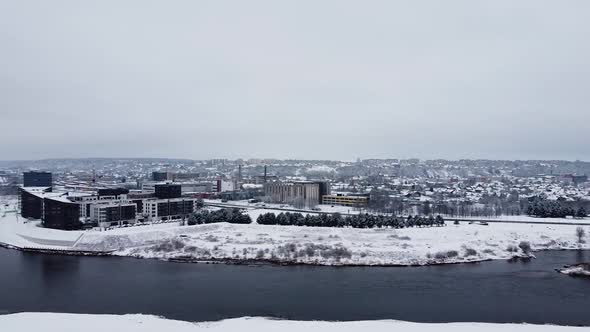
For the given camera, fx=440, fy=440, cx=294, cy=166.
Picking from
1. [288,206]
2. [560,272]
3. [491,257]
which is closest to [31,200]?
[288,206]

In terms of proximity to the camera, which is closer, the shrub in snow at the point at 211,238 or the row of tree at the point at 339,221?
the shrub in snow at the point at 211,238

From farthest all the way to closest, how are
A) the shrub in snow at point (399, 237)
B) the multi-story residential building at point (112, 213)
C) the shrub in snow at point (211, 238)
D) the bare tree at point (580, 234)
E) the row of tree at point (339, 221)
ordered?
the multi-story residential building at point (112, 213), the row of tree at point (339, 221), the bare tree at point (580, 234), the shrub in snow at point (399, 237), the shrub in snow at point (211, 238)

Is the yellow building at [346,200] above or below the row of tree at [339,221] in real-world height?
below

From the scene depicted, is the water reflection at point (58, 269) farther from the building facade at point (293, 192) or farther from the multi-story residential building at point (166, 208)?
the building facade at point (293, 192)

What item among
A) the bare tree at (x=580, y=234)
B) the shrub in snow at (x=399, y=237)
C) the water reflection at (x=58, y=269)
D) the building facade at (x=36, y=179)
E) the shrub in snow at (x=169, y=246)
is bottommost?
the water reflection at (x=58, y=269)

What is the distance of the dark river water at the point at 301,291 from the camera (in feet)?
32.8

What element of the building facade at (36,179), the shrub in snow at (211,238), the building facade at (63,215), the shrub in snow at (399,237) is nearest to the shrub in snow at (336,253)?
the shrub in snow at (399,237)

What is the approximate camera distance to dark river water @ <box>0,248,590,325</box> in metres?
10.0

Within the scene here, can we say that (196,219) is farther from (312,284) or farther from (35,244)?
(312,284)

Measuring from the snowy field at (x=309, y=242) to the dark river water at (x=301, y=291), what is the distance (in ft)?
3.40

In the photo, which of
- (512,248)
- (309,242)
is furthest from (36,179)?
(512,248)

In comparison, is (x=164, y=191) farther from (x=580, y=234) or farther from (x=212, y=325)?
(x=580, y=234)

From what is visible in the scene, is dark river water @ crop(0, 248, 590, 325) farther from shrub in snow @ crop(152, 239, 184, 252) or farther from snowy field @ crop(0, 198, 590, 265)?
shrub in snow @ crop(152, 239, 184, 252)

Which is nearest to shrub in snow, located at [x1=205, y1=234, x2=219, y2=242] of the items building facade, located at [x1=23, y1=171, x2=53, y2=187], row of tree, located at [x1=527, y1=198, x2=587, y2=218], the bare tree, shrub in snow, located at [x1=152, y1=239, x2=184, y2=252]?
shrub in snow, located at [x1=152, y1=239, x2=184, y2=252]
